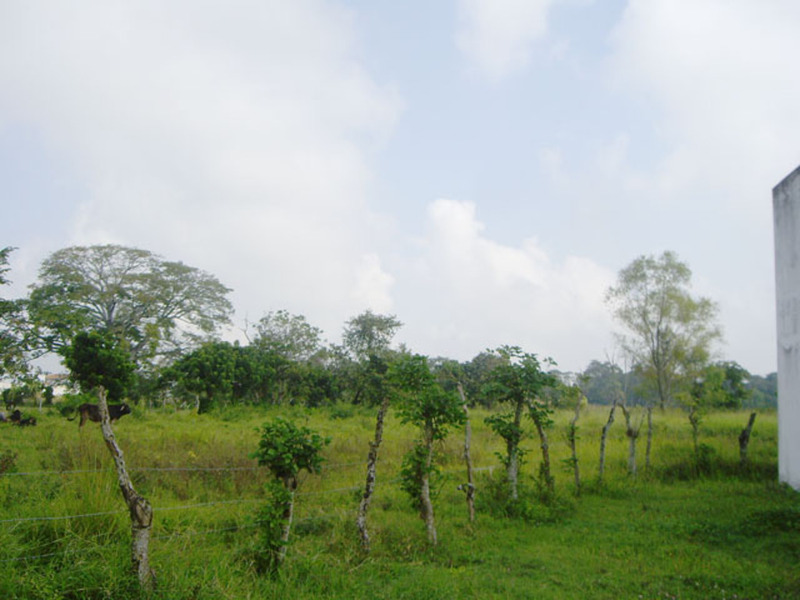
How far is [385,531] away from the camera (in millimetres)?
6168

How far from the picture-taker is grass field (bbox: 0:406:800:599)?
437 cm

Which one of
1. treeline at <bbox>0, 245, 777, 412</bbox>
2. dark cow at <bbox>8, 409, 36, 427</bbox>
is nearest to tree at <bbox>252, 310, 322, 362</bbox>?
treeline at <bbox>0, 245, 777, 412</bbox>

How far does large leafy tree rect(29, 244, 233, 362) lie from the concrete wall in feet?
74.4

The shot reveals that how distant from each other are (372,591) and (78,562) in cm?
231

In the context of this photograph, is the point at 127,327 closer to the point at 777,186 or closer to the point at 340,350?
the point at 340,350

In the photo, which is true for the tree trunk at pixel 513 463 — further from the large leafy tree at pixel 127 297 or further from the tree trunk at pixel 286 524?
the large leafy tree at pixel 127 297

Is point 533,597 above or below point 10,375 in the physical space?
below

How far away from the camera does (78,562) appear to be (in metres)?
4.01

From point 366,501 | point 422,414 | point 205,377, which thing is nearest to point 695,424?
point 422,414

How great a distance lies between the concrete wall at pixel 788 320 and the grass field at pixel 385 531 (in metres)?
0.70

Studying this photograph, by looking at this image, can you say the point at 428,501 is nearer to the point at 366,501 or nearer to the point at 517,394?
the point at 366,501

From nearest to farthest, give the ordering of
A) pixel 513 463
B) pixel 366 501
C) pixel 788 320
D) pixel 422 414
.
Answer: pixel 366 501, pixel 422 414, pixel 513 463, pixel 788 320

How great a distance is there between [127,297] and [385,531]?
74.7ft

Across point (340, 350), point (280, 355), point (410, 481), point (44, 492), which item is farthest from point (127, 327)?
point (410, 481)
